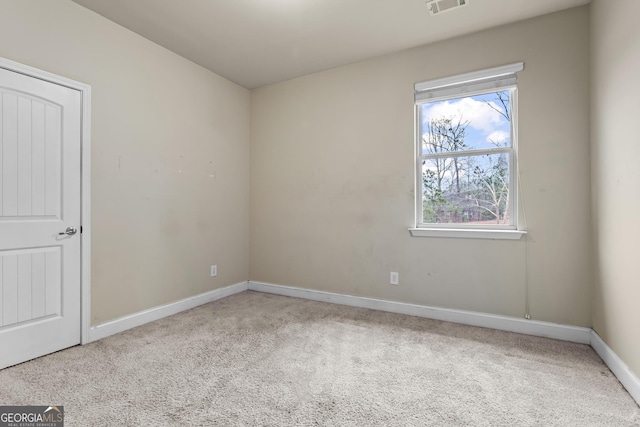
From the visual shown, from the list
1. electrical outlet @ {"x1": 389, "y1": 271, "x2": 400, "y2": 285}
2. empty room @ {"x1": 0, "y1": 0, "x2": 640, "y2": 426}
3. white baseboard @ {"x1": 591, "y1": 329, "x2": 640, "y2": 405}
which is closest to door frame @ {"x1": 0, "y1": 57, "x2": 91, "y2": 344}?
empty room @ {"x1": 0, "y1": 0, "x2": 640, "y2": 426}

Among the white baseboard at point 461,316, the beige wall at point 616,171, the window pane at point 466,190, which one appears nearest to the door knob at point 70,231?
the white baseboard at point 461,316

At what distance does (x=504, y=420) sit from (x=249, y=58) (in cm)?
363

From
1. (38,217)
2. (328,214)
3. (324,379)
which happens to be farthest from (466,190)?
(38,217)

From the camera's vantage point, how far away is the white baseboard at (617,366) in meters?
1.80

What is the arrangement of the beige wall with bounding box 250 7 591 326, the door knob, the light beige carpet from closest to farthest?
1. the light beige carpet
2. the door knob
3. the beige wall with bounding box 250 7 591 326

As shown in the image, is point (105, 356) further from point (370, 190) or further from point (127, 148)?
point (370, 190)

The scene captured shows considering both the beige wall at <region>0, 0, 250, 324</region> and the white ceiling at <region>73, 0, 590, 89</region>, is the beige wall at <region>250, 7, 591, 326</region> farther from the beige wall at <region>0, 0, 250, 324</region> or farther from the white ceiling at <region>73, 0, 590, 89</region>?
the beige wall at <region>0, 0, 250, 324</region>

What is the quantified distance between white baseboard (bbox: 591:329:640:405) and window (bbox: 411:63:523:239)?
927mm

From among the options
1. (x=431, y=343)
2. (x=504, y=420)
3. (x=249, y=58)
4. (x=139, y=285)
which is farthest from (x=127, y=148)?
(x=504, y=420)

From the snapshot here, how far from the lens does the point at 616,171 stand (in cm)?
209

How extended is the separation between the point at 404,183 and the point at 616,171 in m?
1.59

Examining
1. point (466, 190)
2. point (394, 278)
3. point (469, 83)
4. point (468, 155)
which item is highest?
point (469, 83)

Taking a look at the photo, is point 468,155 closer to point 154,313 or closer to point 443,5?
point 443,5

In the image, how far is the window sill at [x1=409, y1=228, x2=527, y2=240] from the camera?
9.13ft
